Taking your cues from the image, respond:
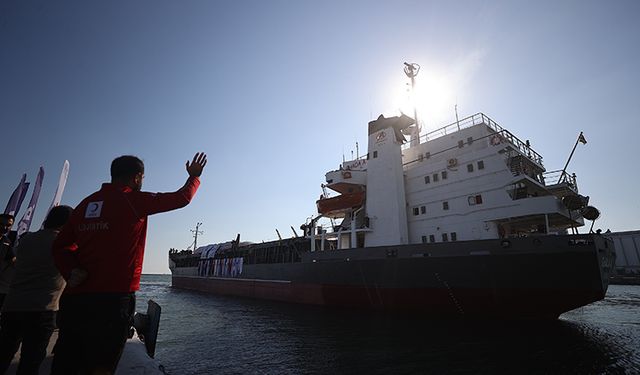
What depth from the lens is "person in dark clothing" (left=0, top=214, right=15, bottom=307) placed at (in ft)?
13.0

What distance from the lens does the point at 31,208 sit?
10938 mm

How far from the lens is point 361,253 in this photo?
598 inches

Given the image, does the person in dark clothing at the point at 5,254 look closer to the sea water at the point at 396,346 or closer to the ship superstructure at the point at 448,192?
the sea water at the point at 396,346

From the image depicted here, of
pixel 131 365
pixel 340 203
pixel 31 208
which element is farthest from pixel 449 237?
pixel 31 208

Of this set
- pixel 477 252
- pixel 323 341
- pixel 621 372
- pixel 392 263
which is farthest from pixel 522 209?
pixel 323 341

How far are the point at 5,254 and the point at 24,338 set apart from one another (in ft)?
6.13

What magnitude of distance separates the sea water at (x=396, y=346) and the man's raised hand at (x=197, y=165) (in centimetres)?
656

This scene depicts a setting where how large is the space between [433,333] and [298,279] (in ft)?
31.9

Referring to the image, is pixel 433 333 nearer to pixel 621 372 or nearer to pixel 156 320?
pixel 621 372

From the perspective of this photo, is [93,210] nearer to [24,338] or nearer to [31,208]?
[24,338]

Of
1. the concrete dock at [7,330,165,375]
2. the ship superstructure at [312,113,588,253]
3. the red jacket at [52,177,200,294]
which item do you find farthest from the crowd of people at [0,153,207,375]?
the ship superstructure at [312,113,588,253]

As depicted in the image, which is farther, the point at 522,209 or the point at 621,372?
the point at 522,209

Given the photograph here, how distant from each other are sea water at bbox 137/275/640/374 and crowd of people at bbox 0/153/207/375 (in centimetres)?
577

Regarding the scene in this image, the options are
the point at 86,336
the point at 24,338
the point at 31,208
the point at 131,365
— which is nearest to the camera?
the point at 86,336
